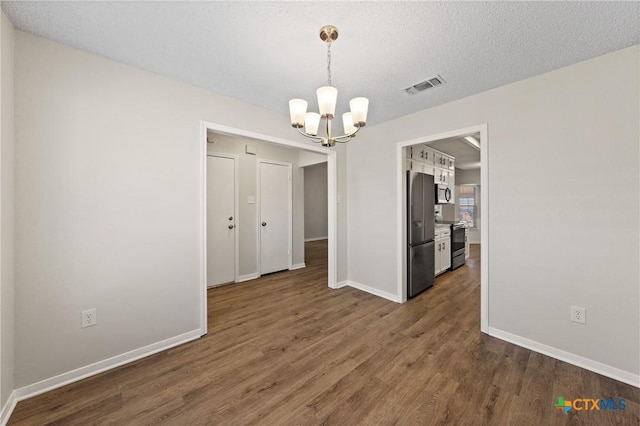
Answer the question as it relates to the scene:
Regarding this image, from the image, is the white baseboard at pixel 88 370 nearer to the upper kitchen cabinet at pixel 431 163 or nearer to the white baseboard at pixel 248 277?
the white baseboard at pixel 248 277

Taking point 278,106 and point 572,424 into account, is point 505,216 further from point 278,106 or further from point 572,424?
point 278,106

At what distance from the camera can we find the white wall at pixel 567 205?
1892 millimetres

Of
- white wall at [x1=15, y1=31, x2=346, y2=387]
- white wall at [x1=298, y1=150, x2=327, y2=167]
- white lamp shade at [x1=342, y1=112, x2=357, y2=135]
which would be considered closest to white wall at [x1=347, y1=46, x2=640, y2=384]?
white lamp shade at [x1=342, y1=112, x2=357, y2=135]

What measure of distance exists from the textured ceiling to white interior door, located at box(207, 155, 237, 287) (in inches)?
71.1

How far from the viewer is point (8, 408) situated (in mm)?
1577

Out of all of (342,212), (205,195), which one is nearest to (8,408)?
(205,195)

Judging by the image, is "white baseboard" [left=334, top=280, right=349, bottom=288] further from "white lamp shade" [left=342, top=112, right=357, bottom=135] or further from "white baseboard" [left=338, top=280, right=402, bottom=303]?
"white lamp shade" [left=342, top=112, right=357, bottom=135]

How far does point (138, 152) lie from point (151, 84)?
0.63 m

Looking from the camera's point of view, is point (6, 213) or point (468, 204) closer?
point (6, 213)

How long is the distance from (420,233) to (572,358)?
6.34ft

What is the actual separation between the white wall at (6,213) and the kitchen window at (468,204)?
951 centimetres

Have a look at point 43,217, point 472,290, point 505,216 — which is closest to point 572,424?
point 505,216

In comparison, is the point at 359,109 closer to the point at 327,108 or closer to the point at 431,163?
the point at 327,108

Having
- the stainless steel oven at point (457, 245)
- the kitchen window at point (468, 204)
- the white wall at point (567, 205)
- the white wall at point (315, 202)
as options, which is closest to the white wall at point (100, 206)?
the white wall at point (567, 205)
